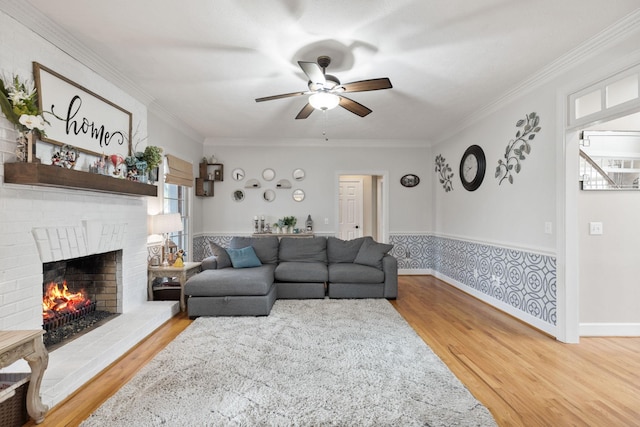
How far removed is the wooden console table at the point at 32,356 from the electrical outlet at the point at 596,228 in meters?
4.67

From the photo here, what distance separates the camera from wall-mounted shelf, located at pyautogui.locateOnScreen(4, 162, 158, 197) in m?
2.12

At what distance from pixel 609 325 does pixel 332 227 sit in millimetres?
4250

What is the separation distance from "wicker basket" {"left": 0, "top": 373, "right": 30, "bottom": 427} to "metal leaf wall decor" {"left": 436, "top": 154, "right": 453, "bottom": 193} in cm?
567

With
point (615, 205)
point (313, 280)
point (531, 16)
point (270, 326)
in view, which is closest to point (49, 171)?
point (270, 326)

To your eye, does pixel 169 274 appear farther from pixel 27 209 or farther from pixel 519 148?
pixel 519 148

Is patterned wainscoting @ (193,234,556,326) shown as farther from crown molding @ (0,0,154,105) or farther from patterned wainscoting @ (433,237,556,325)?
crown molding @ (0,0,154,105)

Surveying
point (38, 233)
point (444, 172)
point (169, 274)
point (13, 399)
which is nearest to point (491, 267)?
point (444, 172)

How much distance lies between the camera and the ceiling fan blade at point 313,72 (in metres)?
2.41

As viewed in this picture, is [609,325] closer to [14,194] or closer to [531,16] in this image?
[531,16]

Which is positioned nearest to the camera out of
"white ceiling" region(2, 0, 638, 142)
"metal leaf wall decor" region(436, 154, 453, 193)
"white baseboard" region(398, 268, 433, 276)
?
"white ceiling" region(2, 0, 638, 142)

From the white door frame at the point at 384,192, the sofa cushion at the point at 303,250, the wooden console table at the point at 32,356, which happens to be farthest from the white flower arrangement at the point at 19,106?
the white door frame at the point at 384,192

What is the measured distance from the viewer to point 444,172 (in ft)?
18.9

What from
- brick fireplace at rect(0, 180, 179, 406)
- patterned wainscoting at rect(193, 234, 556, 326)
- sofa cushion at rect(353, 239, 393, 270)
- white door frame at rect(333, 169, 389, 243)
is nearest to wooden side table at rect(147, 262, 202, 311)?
brick fireplace at rect(0, 180, 179, 406)

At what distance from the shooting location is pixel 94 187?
270 cm
